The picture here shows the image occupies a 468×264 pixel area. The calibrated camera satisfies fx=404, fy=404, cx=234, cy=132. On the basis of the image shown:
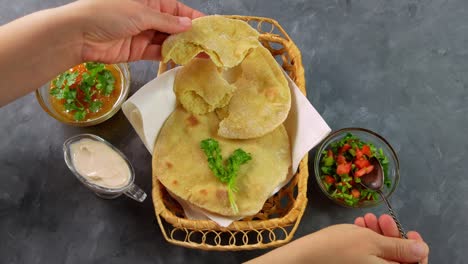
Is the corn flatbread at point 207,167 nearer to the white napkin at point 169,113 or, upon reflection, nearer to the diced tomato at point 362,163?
the white napkin at point 169,113

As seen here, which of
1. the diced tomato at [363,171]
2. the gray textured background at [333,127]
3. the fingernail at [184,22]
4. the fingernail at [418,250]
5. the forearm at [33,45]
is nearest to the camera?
the fingernail at [418,250]

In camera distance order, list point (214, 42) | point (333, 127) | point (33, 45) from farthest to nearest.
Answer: point (333, 127) < point (214, 42) < point (33, 45)

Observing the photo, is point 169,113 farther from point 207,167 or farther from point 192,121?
point 207,167

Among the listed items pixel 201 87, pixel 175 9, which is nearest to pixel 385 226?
pixel 201 87

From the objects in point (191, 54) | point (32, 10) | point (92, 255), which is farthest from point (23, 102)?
point (191, 54)

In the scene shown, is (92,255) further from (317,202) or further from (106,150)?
(317,202)

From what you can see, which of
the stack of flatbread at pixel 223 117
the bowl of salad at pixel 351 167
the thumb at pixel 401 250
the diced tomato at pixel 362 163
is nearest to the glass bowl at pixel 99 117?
the stack of flatbread at pixel 223 117
